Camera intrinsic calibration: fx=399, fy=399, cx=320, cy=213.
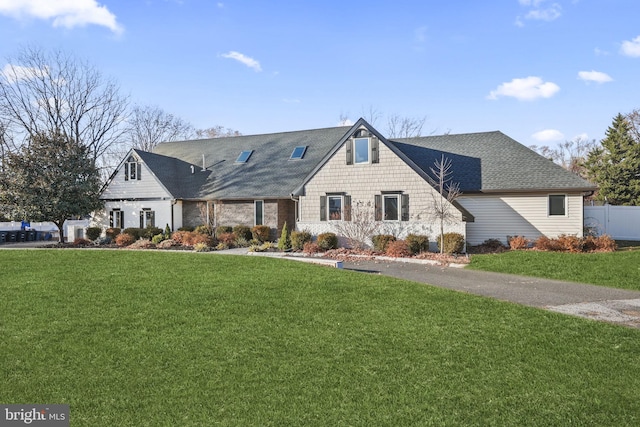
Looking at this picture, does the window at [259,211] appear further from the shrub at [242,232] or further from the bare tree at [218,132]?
the bare tree at [218,132]

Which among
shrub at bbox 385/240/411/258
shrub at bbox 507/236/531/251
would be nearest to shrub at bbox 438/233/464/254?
shrub at bbox 385/240/411/258

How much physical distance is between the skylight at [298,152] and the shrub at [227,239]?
22.5 ft

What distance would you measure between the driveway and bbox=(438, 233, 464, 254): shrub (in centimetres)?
340

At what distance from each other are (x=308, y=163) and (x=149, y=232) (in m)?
10.6

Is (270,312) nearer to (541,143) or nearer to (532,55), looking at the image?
(532,55)

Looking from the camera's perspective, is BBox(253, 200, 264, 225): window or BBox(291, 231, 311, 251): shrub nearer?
BBox(291, 231, 311, 251): shrub

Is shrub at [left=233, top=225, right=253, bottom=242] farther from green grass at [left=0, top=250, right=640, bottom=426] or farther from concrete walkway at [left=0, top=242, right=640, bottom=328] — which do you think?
green grass at [left=0, top=250, right=640, bottom=426]

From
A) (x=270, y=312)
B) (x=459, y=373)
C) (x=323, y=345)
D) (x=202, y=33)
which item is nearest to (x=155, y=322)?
(x=270, y=312)

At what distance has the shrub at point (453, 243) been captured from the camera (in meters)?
17.1

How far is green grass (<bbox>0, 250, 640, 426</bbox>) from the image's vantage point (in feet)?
13.6

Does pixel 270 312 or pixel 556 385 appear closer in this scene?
pixel 556 385

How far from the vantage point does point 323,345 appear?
19.8 feet

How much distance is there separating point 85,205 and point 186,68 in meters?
11.9

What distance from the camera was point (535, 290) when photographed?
10109 millimetres
